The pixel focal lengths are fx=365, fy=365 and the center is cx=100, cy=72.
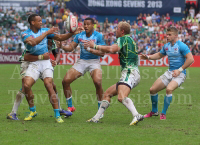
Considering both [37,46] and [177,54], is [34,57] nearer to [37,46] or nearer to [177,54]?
[37,46]

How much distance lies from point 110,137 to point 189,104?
498 cm

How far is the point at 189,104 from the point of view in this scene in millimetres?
10547

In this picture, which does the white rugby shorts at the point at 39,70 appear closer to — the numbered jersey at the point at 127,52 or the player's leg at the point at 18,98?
the player's leg at the point at 18,98

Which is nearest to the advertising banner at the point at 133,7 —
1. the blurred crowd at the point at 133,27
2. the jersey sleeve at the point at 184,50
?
the blurred crowd at the point at 133,27

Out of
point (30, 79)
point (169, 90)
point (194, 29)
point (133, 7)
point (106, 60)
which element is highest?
point (133, 7)

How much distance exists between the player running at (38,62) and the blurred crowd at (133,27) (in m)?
21.6

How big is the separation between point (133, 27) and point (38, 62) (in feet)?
83.0

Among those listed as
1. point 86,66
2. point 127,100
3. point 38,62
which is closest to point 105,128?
point 127,100

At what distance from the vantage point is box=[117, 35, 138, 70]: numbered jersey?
24.3 feet

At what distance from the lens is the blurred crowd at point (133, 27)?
3006cm

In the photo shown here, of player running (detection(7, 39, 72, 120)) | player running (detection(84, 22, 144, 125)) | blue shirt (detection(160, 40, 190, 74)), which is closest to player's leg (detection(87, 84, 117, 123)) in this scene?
player running (detection(84, 22, 144, 125))

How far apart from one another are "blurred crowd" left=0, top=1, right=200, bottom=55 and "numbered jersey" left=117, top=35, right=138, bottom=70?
72.6ft

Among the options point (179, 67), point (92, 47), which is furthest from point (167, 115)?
point (92, 47)

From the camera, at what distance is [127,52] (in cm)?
750
